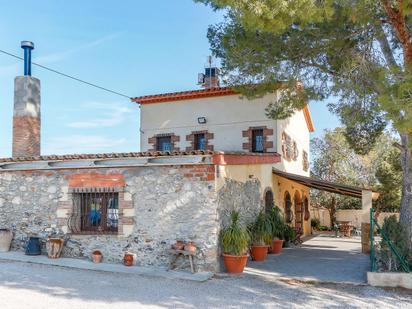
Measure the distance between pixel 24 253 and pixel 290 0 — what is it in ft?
31.3

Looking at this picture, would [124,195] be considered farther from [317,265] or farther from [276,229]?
[276,229]

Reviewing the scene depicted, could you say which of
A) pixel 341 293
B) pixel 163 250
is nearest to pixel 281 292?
pixel 341 293

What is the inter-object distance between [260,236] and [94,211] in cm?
502

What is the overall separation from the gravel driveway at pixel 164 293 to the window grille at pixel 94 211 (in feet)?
5.80

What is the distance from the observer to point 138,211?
10.7 metres

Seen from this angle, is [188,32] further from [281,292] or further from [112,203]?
[281,292]

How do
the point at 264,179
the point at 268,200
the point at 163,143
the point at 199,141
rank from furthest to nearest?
1. the point at 163,143
2. the point at 199,141
3. the point at 268,200
4. the point at 264,179

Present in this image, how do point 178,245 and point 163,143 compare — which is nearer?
point 178,245

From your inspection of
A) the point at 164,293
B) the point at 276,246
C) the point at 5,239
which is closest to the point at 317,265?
the point at 276,246

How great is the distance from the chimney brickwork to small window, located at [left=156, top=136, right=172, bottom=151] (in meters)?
5.41

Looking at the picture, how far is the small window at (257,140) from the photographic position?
16481 millimetres

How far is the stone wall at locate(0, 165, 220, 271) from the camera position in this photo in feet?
33.3

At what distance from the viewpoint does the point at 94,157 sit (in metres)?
11.1

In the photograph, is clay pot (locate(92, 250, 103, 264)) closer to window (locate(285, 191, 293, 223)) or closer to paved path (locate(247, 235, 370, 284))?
paved path (locate(247, 235, 370, 284))
